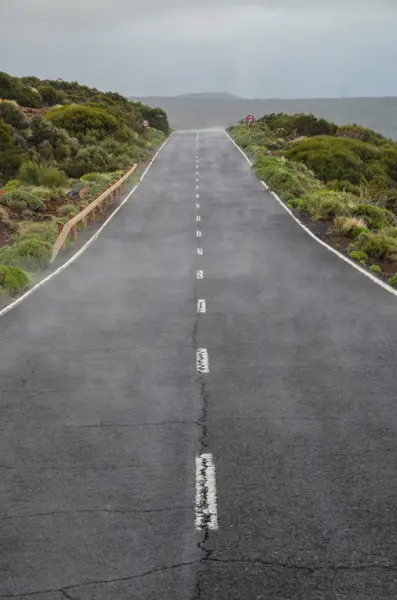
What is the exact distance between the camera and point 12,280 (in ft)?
59.6

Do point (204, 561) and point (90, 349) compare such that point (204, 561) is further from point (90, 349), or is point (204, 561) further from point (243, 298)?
point (243, 298)

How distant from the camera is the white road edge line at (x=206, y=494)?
6.43m

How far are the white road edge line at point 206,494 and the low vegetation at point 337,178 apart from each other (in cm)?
1178

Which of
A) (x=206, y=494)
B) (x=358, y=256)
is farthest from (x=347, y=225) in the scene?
(x=206, y=494)

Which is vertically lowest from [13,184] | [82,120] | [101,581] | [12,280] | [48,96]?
[101,581]

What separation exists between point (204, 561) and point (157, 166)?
51140mm

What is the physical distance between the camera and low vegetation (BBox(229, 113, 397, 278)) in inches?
1016

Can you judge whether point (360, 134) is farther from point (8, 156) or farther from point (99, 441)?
point (99, 441)

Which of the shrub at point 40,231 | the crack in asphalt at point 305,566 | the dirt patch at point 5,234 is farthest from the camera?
the dirt patch at point 5,234

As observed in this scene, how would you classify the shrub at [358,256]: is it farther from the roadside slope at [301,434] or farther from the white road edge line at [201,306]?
the white road edge line at [201,306]

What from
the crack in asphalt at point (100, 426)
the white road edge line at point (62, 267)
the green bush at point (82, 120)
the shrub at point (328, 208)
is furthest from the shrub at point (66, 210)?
the green bush at point (82, 120)

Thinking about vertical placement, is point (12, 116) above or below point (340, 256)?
above

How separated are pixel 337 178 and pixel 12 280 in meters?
41.2

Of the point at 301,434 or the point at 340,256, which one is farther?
the point at 340,256
